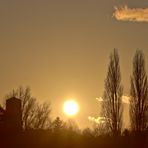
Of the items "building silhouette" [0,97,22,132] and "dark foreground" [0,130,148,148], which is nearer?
"dark foreground" [0,130,148,148]

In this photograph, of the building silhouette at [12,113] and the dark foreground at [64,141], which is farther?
the building silhouette at [12,113]

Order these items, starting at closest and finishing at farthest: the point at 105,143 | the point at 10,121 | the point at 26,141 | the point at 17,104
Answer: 1. the point at 26,141
2. the point at 105,143
3. the point at 10,121
4. the point at 17,104

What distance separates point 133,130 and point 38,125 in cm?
2160

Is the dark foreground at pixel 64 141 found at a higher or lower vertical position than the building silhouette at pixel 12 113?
lower

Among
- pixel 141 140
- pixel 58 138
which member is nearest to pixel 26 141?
pixel 58 138

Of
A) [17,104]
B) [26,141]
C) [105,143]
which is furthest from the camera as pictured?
[17,104]

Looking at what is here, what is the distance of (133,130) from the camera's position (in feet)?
142

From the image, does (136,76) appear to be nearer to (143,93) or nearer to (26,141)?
(143,93)

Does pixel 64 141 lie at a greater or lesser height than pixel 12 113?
lesser

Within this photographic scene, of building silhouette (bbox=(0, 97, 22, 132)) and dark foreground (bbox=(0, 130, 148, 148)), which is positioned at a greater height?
building silhouette (bbox=(0, 97, 22, 132))

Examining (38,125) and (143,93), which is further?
(38,125)

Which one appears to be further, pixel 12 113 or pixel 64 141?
pixel 12 113

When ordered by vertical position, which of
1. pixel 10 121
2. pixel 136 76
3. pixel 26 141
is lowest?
pixel 26 141

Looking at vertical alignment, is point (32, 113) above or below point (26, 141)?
above
